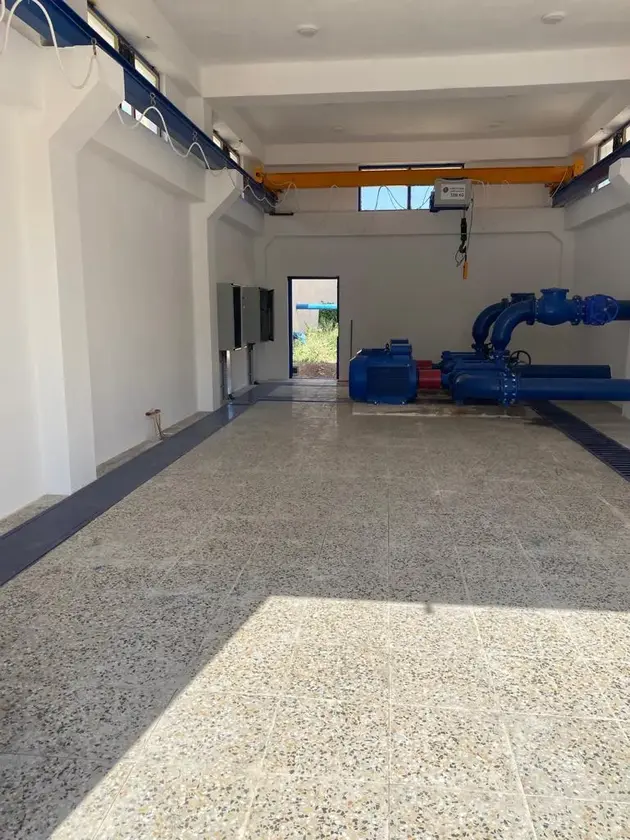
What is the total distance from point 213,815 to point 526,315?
22.9 feet

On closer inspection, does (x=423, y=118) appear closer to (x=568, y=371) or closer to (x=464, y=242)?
(x=464, y=242)

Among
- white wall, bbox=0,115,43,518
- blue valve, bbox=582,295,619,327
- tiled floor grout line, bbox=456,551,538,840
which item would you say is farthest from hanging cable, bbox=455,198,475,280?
tiled floor grout line, bbox=456,551,538,840

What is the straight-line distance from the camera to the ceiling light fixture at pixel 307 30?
17.8 feet

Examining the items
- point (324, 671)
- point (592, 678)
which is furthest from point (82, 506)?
point (592, 678)

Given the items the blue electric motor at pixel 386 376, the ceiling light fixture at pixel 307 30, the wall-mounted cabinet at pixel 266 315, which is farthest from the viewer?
the wall-mounted cabinet at pixel 266 315

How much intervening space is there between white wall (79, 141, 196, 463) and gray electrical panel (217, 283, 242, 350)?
0.66 meters

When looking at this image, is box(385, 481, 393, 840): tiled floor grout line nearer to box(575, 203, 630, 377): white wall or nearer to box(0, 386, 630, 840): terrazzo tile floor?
box(0, 386, 630, 840): terrazzo tile floor

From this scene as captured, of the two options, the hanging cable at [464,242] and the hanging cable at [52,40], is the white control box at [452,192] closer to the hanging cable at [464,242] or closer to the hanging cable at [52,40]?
the hanging cable at [464,242]

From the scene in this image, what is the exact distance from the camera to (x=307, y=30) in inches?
217

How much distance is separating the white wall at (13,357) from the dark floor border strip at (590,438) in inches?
169

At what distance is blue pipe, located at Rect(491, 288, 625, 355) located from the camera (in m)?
7.04

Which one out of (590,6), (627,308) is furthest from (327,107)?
(627,308)

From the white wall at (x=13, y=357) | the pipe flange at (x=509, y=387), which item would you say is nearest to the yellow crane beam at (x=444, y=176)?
the pipe flange at (x=509, y=387)

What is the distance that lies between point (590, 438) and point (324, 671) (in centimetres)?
474
